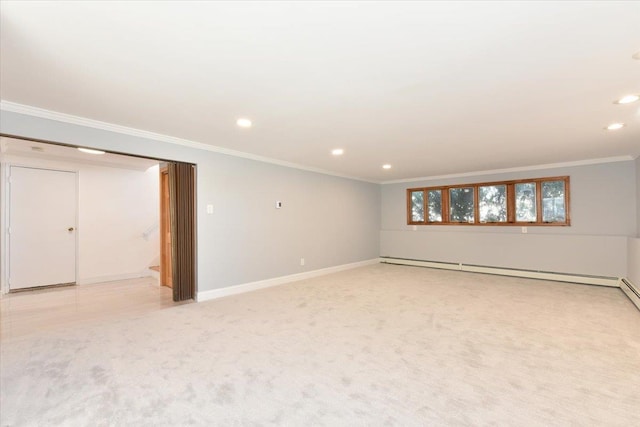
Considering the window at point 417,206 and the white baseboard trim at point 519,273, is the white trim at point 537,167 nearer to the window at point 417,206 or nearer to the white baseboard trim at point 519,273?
the window at point 417,206

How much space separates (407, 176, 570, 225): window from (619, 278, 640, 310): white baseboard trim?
125 centimetres

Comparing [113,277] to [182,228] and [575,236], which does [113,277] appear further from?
[575,236]

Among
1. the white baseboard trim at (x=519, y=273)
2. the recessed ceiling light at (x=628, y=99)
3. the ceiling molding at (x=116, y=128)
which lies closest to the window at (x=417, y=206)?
the white baseboard trim at (x=519, y=273)

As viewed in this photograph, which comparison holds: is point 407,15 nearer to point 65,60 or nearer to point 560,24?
point 560,24

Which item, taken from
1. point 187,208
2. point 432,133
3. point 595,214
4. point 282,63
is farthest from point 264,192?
point 595,214

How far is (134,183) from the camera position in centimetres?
630

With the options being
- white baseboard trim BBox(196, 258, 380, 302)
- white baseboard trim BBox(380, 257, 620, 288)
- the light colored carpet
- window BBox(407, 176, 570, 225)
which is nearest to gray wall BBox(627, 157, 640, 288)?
white baseboard trim BBox(380, 257, 620, 288)

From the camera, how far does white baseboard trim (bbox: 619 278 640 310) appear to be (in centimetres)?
398

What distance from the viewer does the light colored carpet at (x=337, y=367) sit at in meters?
1.80

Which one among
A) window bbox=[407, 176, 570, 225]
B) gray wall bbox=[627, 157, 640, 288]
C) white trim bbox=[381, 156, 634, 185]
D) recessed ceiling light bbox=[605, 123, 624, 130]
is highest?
recessed ceiling light bbox=[605, 123, 624, 130]

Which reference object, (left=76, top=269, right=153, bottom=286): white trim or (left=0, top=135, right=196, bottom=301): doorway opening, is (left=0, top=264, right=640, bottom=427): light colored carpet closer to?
(left=0, top=135, right=196, bottom=301): doorway opening

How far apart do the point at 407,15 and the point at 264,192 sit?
3938mm

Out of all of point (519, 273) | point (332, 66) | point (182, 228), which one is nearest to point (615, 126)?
point (519, 273)

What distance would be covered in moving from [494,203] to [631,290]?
260 cm
